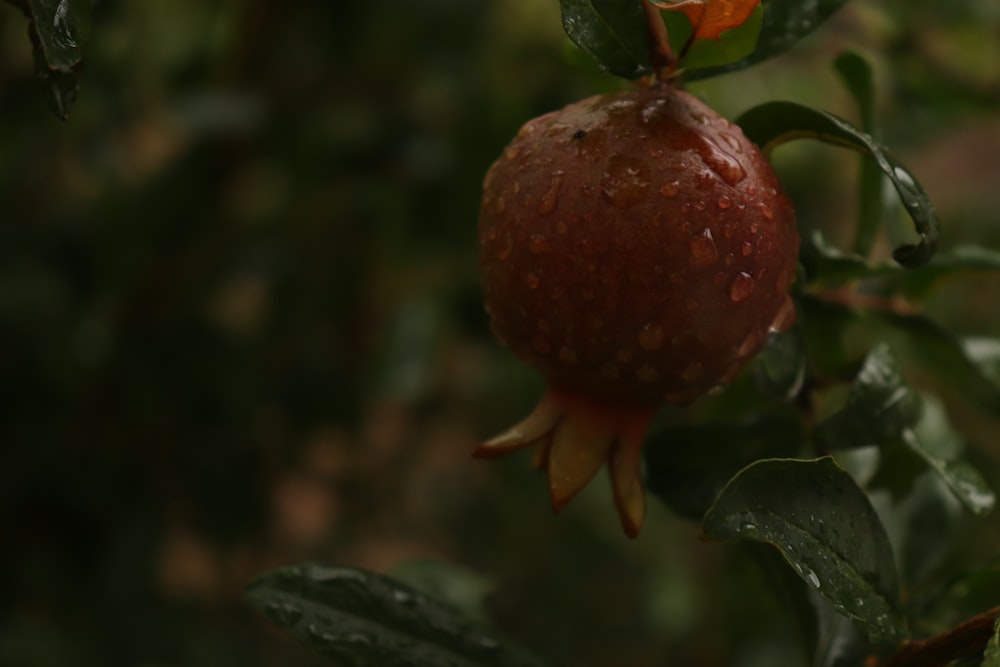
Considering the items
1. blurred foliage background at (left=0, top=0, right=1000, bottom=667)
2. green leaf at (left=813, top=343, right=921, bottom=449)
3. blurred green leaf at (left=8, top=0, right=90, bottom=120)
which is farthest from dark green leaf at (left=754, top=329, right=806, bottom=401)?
blurred foliage background at (left=0, top=0, right=1000, bottom=667)

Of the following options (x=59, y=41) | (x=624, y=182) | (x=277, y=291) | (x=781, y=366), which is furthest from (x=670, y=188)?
(x=277, y=291)

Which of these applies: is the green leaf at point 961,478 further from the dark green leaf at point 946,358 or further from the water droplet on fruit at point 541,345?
the water droplet on fruit at point 541,345

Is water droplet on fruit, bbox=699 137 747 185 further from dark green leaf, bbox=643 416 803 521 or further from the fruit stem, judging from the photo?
dark green leaf, bbox=643 416 803 521

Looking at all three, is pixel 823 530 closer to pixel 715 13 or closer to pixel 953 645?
pixel 953 645

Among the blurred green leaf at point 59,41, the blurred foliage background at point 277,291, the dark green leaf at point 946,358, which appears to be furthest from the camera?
the blurred foliage background at point 277,291

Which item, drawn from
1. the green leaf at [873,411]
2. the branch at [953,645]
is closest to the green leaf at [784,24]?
the green leaf at [873,411]
